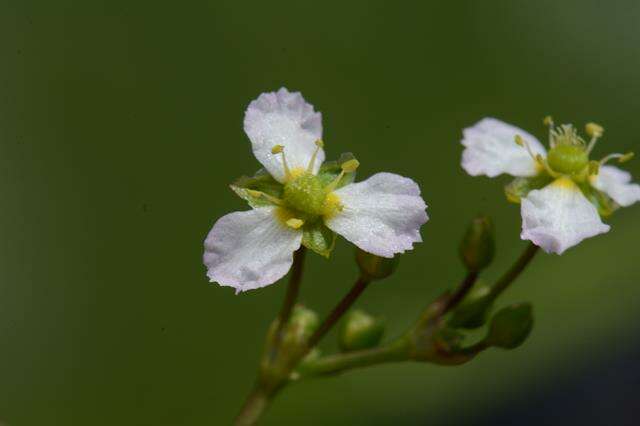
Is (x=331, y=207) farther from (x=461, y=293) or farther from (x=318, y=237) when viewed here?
(x=461, y=293)

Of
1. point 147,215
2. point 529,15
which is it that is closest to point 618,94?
point 529,15

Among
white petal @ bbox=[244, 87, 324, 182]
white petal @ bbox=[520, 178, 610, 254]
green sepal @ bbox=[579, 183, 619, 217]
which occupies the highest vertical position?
white petal @ bbox=[244, 87, 324, 182]

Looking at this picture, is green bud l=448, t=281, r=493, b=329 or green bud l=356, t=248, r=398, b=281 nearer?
green bud l=356, t=248, r=398, b=281

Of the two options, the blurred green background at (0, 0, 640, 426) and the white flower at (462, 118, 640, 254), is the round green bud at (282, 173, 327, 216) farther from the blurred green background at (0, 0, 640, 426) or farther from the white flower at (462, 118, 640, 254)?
the blurred green background at (0, 0, 640, 426)

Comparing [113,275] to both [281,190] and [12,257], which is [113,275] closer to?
[12,257]

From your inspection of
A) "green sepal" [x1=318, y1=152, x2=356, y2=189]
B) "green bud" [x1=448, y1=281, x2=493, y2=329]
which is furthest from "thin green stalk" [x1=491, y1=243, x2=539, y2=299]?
"green sepal" [x1=318, y1=152, x2=356, y2=189]

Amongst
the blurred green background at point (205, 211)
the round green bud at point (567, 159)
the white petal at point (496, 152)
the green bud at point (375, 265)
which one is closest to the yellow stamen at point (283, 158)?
the green bud at point (375, 265)

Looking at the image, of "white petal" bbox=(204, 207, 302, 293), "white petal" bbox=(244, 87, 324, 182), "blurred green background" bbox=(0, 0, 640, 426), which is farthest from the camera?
"blurred green background" bbox=(0, 0, 640, 426)
